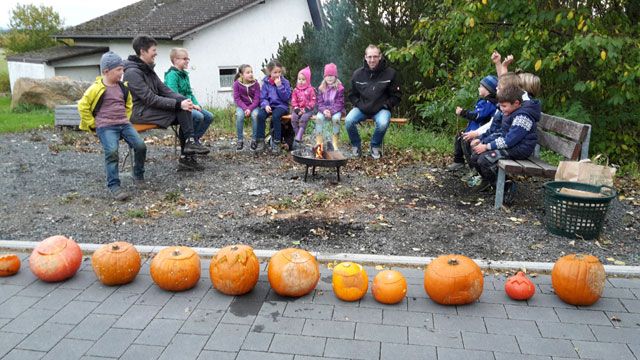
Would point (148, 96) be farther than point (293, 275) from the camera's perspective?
Yes

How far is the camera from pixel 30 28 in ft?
89.7

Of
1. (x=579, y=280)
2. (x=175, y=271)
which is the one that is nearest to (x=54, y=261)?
(x=175, y=271)

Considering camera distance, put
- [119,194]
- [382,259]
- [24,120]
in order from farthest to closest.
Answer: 1. [24,120]
2. [119,194]
3. [382,259]

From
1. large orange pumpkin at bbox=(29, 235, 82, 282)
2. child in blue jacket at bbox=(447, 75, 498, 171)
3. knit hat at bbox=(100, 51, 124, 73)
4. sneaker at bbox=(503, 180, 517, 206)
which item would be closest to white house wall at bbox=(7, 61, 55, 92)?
knit hat at bbox=(100, 51, 124, 73)

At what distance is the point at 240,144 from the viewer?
372 inches

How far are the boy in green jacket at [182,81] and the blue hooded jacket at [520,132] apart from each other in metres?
4.43

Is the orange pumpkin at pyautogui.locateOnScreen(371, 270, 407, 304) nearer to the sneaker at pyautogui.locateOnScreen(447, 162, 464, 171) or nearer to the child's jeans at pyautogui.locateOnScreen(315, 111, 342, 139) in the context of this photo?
the sneaker at pyautogui.locateOnScreen(447, 162, 464, 171)

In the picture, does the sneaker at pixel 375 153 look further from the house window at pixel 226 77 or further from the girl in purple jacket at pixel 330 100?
the house window at pixel 226 77

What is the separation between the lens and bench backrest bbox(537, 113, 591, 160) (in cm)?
565

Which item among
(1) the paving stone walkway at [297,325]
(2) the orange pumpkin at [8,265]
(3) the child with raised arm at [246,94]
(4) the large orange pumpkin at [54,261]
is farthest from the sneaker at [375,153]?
(2) the orange pumpkin at [8,265]

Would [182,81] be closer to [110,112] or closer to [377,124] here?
[110,112]

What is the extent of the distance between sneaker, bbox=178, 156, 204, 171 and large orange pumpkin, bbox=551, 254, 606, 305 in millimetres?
5609

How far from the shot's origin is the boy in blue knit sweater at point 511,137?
5.86m

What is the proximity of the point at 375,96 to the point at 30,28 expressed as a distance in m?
25.8
